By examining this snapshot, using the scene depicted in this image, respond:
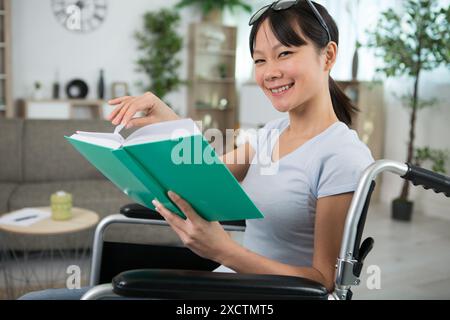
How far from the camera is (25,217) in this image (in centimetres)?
215

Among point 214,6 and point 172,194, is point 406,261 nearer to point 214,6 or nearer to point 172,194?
point 172,194

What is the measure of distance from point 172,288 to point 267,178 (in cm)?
38

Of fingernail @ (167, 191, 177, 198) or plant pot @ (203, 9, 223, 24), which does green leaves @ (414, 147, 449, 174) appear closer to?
fingernail @ (167, 191, 177, 198)

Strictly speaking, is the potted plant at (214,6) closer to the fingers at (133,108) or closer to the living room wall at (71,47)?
the living room wall at (71,47)

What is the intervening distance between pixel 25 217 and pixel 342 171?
169 centimetres

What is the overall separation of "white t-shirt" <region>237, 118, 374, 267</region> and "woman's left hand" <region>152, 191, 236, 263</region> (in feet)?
0.58

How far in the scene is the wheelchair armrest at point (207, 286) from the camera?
0.72 m

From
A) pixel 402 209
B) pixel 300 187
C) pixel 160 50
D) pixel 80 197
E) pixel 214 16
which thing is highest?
pixel 214 16

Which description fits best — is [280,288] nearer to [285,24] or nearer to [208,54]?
[285,24]

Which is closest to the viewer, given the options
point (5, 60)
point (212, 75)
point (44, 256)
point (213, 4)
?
Result: point (44, 256)

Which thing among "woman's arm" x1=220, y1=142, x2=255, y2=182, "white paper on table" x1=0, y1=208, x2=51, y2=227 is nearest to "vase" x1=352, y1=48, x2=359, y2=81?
"white paper on table" x1=0, y1=208, x2=51, y2=227

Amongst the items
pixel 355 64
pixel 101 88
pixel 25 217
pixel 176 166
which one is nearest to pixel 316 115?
pixel 176 166

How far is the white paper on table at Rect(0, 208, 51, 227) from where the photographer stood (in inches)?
80.9

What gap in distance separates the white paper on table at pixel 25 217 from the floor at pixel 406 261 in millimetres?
352
